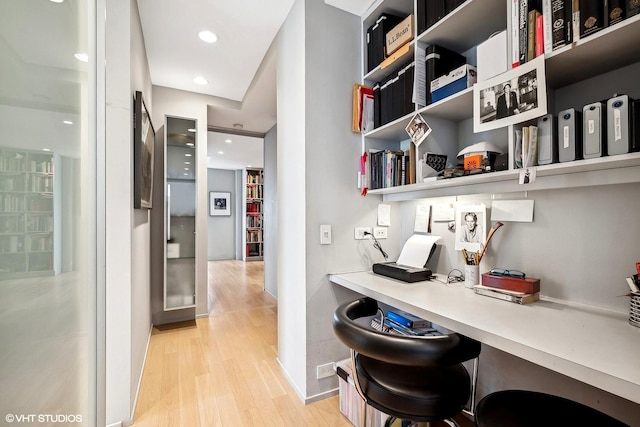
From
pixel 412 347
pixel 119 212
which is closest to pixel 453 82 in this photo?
pixel 412 347

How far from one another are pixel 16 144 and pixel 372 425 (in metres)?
1.79

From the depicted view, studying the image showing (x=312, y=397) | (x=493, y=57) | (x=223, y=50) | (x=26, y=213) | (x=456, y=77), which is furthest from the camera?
(x=223, y=50)

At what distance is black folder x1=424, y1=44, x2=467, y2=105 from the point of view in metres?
1.53

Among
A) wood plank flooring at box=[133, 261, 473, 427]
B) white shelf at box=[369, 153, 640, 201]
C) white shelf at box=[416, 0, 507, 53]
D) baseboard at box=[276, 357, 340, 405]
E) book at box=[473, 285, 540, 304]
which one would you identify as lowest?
wood plank flooring at box=[133, 261, 473, 427]

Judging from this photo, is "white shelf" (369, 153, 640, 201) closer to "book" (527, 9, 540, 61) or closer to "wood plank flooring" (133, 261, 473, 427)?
"book" (527, 9, 540, 61)

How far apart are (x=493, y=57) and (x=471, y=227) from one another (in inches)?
32.9

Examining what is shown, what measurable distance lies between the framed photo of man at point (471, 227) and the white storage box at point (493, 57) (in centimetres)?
66

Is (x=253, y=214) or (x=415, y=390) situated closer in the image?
(x=415, y=390)

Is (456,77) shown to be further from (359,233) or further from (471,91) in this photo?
(359,233)

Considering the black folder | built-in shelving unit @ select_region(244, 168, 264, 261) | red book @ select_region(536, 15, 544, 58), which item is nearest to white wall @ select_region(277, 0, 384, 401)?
the black folder

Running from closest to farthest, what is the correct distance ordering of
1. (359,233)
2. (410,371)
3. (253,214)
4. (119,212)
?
(410,371) → (119,212) → (359,233) → (253,214)

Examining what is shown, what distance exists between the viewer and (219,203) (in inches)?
308

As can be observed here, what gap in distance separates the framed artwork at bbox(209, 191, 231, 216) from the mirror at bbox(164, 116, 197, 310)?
4.74 meters

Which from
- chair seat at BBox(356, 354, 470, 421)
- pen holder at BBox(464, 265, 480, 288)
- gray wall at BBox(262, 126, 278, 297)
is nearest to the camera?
chair seat at BBox(356, 354, 470, 421)
